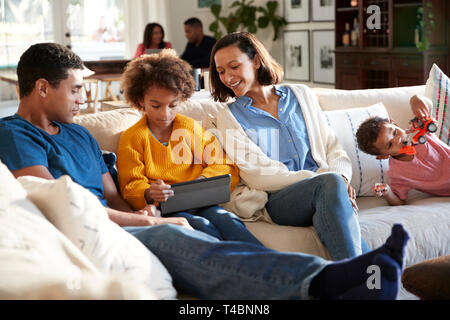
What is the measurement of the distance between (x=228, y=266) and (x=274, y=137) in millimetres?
1044

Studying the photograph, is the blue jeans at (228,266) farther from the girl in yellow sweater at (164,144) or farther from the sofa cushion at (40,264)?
the girl in yellow sweater at (164,144)

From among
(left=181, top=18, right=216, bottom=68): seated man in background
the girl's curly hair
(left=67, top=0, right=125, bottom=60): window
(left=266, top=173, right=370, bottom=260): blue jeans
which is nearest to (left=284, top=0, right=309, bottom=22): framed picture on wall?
(left=181, top=18, right=216, bottom=68): seated man in background

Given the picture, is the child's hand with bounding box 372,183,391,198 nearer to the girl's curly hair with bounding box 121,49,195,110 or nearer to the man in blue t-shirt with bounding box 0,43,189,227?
the girl's curly hair with bounding box 121,49,195,110

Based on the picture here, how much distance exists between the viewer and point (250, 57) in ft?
7.76

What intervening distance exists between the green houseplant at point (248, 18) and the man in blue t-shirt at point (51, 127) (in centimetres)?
626

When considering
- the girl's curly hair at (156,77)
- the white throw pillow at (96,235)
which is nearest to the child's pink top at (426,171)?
the girl's curly hair at (156,77)

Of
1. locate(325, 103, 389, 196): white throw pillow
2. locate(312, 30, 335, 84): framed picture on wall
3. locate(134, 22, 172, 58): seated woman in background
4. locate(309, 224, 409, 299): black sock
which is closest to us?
locate(309, 224, 409, 299): black sock

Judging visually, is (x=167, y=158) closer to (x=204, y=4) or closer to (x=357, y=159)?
(x=357, y=159)

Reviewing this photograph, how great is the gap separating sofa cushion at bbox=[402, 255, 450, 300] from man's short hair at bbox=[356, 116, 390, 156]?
0.86m

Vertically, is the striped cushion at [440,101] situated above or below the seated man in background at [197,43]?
below

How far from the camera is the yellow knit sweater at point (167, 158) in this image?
2.06 metres

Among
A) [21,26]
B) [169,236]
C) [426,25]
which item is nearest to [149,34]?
[21,26]

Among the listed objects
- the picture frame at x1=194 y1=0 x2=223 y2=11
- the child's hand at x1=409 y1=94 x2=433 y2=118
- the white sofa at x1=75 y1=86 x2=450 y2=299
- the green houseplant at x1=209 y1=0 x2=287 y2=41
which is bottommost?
the white sofa at x1=75 y1=86 x2=450 y2=299

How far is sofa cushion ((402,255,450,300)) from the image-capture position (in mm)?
1439
